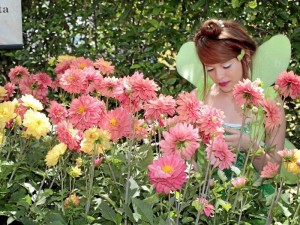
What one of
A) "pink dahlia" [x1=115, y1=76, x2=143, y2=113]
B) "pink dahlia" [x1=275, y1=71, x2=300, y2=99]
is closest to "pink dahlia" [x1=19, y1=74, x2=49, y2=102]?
"pink dahlia" [x1=115, y1=76, x2=143, y2=113]

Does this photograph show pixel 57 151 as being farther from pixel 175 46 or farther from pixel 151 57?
pixel 151 57

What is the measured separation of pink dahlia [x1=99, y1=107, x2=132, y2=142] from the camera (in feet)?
5.27

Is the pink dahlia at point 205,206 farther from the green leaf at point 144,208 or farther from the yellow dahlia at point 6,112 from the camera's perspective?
the yellow dahlia at point 6,112

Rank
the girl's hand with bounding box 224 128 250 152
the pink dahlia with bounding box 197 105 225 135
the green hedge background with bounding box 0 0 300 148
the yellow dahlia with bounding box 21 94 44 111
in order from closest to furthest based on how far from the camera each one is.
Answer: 1. the pink dahlia with bounding box 197 105 225 135
2. the yellow dahlia with bounding box 21 94 44 111
3. the girl's hand with bounding box 224 128 250 152
4. the green hedge background with bounding box 0 0 300 148

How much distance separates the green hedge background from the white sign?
1.44 ft

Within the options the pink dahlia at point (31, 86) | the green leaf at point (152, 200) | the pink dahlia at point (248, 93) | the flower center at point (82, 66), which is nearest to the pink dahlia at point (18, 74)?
the pink dahlia at point (31, 86)

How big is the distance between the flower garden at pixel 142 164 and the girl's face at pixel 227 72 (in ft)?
1.60

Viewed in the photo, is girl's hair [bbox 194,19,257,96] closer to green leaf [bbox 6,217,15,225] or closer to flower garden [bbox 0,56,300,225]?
flower garden [bbox 0,56,300,225]

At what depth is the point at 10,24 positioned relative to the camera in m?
2.74

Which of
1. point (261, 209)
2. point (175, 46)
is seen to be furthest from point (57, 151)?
point (175, 46)

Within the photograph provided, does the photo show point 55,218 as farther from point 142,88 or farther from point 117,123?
point 142,88

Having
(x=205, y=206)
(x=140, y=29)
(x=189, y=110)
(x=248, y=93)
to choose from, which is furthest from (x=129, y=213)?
(x=140, y=29)

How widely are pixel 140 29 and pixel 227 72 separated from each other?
1050 millimetres

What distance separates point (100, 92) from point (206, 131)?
496mm
